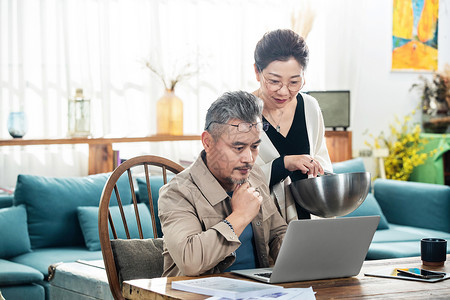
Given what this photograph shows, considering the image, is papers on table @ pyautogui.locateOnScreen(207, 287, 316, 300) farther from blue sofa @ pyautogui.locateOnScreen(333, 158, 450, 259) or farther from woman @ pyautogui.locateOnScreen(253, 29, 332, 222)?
blue sofa @ pyautogui.locateOnScreen(333, 158, 450, 259)

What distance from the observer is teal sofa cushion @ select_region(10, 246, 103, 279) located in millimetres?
3303

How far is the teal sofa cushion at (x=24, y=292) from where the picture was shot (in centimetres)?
312

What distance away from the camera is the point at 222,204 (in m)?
1.85

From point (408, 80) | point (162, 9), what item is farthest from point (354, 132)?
point (162, 9)

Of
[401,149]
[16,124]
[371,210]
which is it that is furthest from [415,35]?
[16,124]

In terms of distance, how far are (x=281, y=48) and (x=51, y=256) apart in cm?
190

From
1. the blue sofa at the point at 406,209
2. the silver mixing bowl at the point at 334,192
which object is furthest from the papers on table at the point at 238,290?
the blue sofa at the point at 406,209

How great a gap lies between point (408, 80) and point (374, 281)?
4596 mm

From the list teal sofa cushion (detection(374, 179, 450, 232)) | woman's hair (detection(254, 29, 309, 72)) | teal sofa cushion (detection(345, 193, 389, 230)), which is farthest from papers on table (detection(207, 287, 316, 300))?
teal sofa cushion (detection(374, 179, 450, 232))

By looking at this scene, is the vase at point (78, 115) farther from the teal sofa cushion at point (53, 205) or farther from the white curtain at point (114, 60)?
the teal sofa cushion at point (53, 205)

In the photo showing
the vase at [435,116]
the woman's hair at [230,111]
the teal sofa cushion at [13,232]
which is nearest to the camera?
the woman's hair at [230,111]

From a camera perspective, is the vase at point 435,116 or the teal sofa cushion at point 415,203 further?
the vase at point 435,116

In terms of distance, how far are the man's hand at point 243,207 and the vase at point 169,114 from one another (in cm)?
256

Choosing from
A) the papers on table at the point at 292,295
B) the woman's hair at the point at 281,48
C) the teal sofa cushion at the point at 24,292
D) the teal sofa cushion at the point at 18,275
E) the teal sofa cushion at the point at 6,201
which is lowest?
the teal sofa cushion at the point at 24,292
